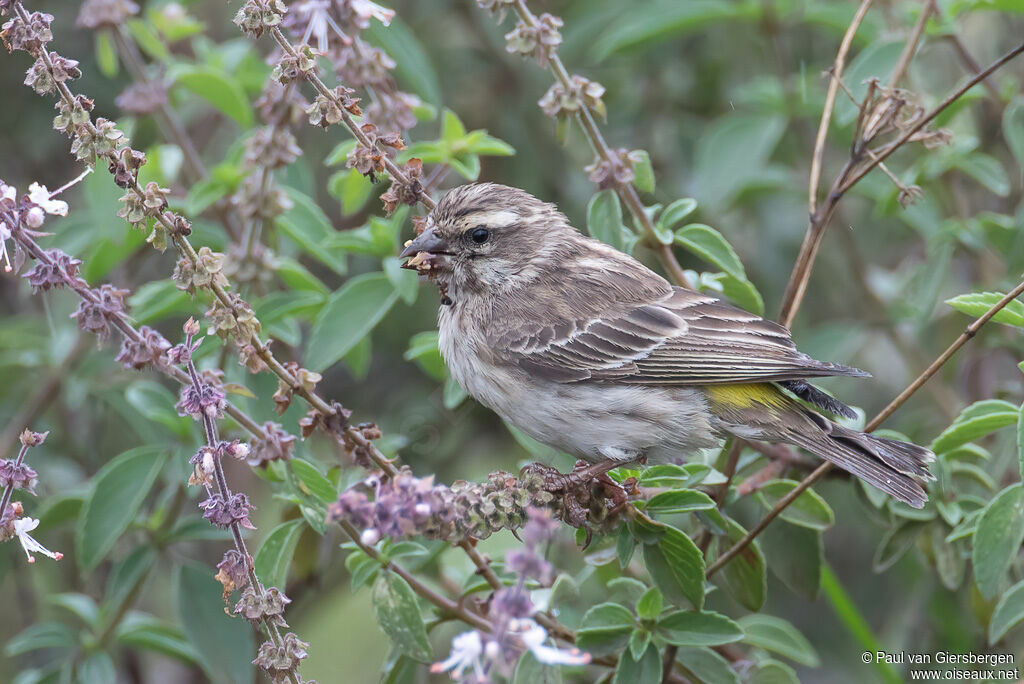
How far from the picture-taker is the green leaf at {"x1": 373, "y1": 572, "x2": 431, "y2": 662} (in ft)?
9.60

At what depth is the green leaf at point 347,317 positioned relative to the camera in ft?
11.4

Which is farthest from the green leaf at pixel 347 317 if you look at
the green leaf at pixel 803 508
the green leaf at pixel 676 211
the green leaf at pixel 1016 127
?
the green leaf at pixel 1016 127

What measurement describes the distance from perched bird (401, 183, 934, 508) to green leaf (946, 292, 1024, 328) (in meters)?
0.47

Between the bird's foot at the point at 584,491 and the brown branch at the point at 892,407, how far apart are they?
0.41 meters

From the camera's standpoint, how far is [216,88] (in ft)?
13.3

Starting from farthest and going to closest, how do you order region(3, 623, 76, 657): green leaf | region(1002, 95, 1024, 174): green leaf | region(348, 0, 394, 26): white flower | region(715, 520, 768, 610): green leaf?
1. region(1002, 95, 1024, 174): green leaf
2. region(3, 623, 76, 657): green leaf
3. region(715, 520, 768, 610): green leaf
4. region(348, 0, 394, 26): white flower

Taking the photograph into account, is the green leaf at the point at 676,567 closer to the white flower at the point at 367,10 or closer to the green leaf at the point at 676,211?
the green leaf at the point at 676,211

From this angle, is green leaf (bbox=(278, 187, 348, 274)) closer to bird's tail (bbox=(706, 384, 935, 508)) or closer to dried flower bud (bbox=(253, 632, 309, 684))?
bird's tail (bbox=(706, 384, 935, 508))

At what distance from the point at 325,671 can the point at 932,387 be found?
3493 mm

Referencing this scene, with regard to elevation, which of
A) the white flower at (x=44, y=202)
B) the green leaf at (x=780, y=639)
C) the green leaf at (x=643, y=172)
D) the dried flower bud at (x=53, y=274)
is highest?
the white flower at (x=44, y=202)

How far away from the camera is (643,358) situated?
12.3ft

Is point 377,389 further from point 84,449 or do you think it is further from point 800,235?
point 800,235

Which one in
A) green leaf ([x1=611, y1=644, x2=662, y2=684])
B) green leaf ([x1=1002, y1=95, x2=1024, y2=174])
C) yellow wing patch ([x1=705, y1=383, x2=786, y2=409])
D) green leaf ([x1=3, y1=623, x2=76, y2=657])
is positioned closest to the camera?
green leaf ([x1=611, y1=644, x2=662, y2=684])

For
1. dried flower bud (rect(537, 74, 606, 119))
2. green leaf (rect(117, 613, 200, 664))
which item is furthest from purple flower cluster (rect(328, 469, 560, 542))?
green leaf (rect(117, 613, 200, 664))
